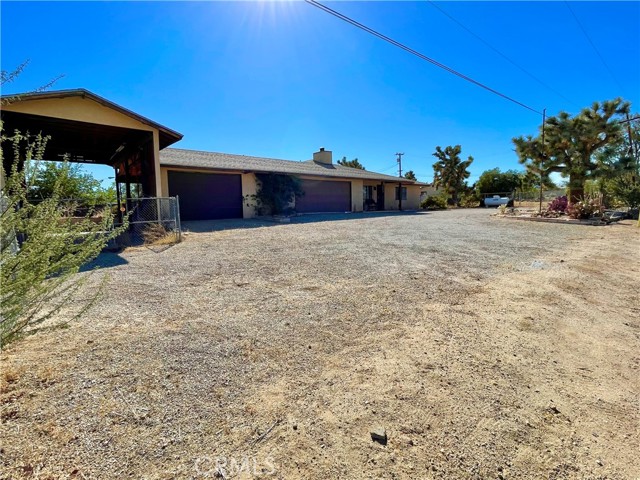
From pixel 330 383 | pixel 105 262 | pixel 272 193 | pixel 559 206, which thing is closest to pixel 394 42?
pixel 105 262

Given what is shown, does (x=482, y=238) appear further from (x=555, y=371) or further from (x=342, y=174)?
(x=342, y=174)

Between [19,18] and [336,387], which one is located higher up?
[19,18]

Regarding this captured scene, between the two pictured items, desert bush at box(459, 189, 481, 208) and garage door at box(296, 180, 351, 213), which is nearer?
garage door at box(296, 180, 351, 213)

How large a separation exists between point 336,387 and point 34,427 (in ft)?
6.15

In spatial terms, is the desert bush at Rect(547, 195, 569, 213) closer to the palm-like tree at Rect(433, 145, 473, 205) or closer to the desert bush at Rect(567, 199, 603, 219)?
the desert bush at Rect(567, 199, 603, 219)

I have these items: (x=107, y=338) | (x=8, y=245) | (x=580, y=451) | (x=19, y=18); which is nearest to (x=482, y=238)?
(x=580, y=451)

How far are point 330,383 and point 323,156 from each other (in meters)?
25.8

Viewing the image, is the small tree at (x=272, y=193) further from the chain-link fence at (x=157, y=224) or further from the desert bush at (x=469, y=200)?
the desert bush at (x=469, y=200)

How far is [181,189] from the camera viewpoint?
1441cm

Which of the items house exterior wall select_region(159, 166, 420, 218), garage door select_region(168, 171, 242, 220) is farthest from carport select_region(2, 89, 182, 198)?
garage door select_region(168, 171, 242, 220)

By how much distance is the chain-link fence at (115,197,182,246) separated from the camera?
28.6ft

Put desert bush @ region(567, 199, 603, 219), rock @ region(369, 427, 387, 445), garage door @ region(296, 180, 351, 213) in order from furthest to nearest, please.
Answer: garage door @ region(296, 180, 351, 213), desert bush @ region(567, 199, 603, 219), rock @ region(369, 427, 387, 445)

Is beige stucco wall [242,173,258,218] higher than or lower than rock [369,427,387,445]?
higher

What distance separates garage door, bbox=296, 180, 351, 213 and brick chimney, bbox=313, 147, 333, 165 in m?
5.20
